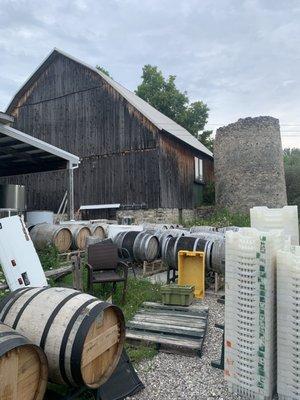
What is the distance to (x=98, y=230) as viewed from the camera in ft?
35.7

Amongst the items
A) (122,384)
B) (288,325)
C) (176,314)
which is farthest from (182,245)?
(288,325)

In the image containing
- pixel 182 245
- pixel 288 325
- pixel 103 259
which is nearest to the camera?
pixel 288 325

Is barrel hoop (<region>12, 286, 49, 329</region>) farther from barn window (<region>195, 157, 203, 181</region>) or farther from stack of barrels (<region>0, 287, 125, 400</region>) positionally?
barn window (<region>195, 157, 203, 181</region>)

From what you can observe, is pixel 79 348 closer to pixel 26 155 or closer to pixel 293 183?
pixel 26 155

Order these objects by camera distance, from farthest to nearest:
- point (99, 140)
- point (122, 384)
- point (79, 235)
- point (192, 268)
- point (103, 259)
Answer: point (99, 140)
point (79, 235)
point (192, 268)
point (103, 259)
point (122, 384)

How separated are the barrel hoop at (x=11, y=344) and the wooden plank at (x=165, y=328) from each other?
111 inches

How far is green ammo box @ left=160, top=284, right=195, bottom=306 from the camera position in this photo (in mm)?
6090

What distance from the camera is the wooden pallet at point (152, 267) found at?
8.88 metres

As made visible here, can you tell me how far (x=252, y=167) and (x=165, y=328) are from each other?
19.0 meters

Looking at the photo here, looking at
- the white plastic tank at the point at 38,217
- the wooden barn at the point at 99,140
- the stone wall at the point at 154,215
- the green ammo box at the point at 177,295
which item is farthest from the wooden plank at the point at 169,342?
the wooden barn at the point at 99,140

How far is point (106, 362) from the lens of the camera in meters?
3.36

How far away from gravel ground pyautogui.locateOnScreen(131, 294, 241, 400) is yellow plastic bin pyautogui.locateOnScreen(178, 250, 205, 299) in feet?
7.54

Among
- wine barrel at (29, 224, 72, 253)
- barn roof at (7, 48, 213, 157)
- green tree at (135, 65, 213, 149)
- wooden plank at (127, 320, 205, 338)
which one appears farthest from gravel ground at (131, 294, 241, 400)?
green tree at (135, 65, 213, 149)

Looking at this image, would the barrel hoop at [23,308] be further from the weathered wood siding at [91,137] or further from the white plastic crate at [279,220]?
the weathered wood siding at [91,137]
